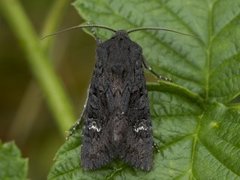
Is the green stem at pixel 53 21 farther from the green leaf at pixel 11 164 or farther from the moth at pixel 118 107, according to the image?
the green leaf at pixel 11 164

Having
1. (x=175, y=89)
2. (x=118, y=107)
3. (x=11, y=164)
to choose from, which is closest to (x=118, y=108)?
(x=118, y=107)

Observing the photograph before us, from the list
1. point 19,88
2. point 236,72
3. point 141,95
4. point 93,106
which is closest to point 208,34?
point 236,72

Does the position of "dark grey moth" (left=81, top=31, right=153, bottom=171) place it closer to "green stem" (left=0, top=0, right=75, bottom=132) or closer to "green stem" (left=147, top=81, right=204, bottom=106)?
"green stem" (left=147, top=81, right=204, bottom=106)

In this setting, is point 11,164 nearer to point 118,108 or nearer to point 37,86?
point 118,108

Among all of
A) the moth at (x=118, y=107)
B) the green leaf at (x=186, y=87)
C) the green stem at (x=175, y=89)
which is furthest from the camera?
the moth at (x=118, y=107)

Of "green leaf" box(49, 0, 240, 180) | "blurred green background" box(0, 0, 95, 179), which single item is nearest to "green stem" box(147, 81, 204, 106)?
"green leaf" box(49, 0, 240, 180)

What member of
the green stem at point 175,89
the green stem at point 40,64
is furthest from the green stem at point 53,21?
the green stem at point 175,89

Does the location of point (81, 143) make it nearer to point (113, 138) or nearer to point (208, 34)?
point (113, 138)

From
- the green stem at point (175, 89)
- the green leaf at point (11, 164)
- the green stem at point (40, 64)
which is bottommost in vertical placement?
the green leaf at point (11, 164)
